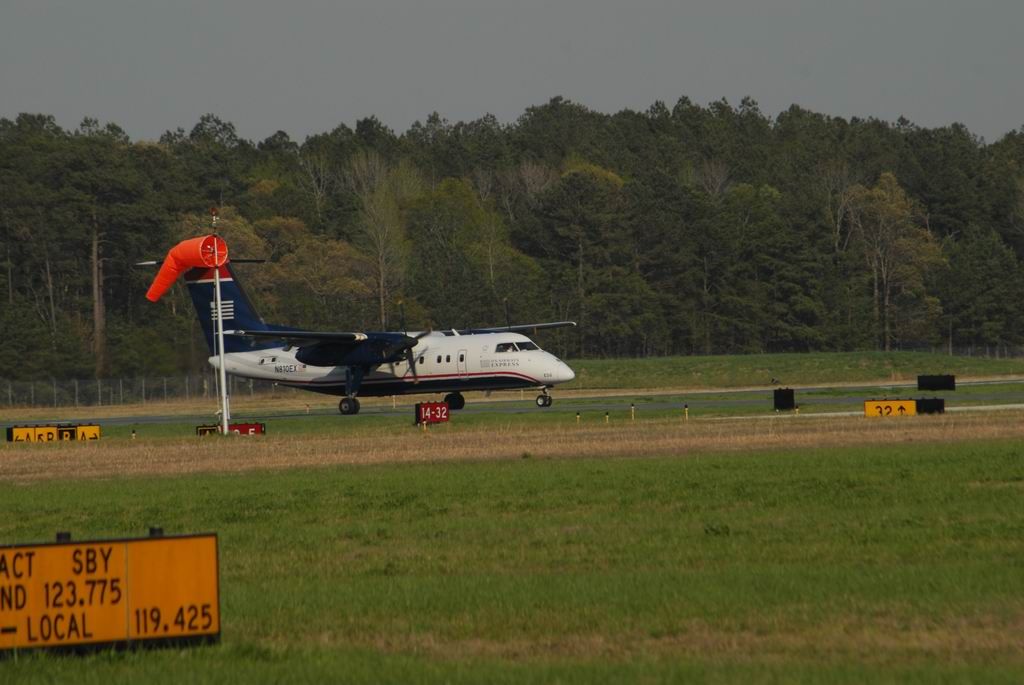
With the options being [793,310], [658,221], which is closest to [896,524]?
[793,310]

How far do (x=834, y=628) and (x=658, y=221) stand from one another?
391 ft

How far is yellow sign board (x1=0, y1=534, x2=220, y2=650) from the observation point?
12055 millimetres

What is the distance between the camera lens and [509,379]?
58.3 meters

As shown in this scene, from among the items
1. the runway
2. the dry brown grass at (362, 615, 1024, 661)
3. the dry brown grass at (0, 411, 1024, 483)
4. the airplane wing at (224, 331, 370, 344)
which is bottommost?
the dry brown grass at (362, 615, 1024, 661)

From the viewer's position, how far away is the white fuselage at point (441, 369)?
58.2m

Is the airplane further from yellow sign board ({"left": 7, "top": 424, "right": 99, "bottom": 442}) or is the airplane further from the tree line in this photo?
the tree line

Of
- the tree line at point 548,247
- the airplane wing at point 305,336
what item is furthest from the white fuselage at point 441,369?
the tree line at point 548,247

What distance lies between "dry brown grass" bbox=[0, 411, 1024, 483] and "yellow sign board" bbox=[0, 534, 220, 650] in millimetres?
20788

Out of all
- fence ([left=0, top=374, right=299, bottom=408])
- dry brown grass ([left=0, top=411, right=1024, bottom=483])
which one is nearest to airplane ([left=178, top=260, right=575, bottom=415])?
fence ([left=0, top=374, right=299, bottom=408])

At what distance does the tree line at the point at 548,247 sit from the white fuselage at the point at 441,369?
982 inches

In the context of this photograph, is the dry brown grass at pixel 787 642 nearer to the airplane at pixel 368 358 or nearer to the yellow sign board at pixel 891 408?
the yellow sign board at pixel 891 408

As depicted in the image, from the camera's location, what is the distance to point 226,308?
6088 cm

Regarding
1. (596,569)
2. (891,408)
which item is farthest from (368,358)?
(596,569)

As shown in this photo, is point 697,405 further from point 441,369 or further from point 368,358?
point 368,358
